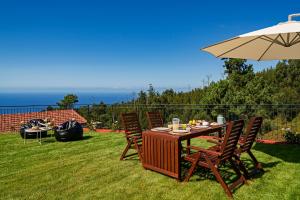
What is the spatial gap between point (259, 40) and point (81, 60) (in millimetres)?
44042

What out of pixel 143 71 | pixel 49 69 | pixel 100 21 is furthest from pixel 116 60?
pixel 100 21

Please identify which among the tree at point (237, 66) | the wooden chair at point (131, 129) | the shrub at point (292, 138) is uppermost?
the tree at point (237, 66)

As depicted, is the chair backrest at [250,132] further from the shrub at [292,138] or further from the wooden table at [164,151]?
the shrub at [292,138]

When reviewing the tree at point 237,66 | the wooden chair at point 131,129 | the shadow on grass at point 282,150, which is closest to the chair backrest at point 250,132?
the shadow on grass at point 282,150

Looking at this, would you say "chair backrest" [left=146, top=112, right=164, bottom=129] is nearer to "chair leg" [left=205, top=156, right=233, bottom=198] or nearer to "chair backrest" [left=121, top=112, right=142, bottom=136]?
"chair backrest" [left=121, top=112, right=142, bottom=136]

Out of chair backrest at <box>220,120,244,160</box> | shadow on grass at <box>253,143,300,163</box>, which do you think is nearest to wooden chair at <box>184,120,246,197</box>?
chair backrest at <box>220,120,244,160</box>

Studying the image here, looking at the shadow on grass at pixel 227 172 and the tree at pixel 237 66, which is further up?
the tree at pixel 237 66

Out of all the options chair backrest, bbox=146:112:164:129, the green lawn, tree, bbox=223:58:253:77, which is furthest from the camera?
tree, bbox=223:58:253:77

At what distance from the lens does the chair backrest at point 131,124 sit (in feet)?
17.1

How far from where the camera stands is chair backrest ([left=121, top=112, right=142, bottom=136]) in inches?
205

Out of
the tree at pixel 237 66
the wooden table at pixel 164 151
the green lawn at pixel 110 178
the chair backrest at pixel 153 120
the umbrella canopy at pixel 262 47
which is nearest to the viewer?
the green lawn at pixel 110 178

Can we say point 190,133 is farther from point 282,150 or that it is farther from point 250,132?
point 282,150

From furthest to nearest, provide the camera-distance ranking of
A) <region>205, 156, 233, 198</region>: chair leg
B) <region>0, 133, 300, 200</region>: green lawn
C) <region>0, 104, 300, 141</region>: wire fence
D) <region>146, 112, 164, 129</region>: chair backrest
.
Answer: <region>0, 104, 300, 141</region>: wire fence < <region>146, 112, 164, 129</region>: chair backrest < <region>0, 133, 300, 200</region>: green lawn < <region>205, 156, 233, 198</region>: chair leg

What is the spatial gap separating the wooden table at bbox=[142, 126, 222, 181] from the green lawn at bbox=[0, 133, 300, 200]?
15 cm
